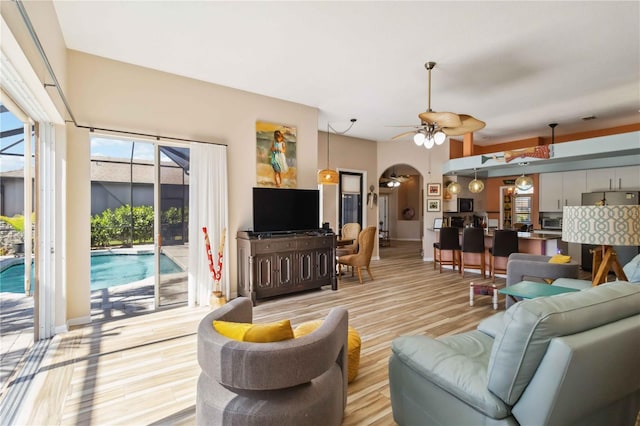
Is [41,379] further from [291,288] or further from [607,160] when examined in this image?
[607,160]

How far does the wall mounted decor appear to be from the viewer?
16.4 ft

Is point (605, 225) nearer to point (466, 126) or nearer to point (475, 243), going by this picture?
point (466, 126)

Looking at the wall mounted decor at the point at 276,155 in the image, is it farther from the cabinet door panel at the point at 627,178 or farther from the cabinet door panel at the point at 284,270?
the cabinet door panel at the point at 627,178

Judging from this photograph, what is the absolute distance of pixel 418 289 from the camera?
209 inches

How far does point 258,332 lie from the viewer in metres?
1.55

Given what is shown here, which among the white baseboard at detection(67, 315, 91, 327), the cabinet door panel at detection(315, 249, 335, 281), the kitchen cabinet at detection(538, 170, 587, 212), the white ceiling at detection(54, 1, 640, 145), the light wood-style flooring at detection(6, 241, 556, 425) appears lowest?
the light wood-style flooring at detection(6, 241, 556, 425)

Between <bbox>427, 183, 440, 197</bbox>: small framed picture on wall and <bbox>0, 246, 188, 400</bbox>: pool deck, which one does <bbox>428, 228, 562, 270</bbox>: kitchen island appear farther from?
<bbox>0, 246, 188, 400</bbox>: pool deck

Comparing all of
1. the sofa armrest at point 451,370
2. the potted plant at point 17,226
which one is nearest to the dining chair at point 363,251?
the sofa armrest at point 451,370

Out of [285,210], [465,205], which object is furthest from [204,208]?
[465,205]

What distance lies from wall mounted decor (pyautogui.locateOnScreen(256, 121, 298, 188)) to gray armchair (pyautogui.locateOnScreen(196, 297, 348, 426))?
3584 millimetres

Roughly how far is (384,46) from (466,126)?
A: 1452 mm

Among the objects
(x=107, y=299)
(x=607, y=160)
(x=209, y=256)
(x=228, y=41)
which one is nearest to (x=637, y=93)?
(x=607, y=160)

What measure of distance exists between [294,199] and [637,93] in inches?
226

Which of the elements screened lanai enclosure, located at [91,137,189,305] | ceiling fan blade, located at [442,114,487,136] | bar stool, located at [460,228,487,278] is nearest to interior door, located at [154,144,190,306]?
screened lanai enclosure, located at [91,137,189,305]
